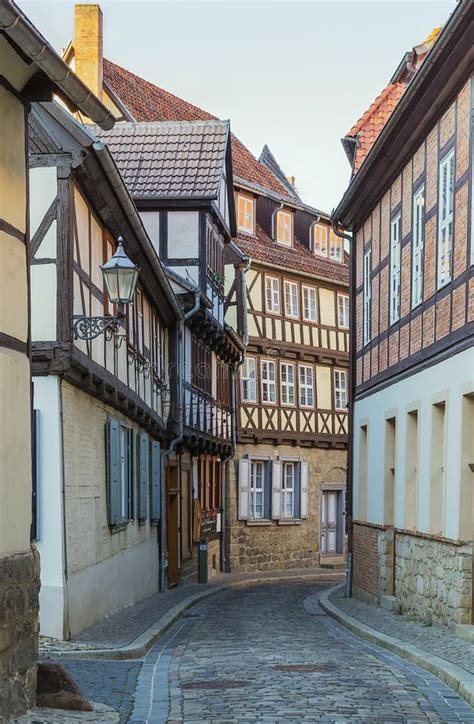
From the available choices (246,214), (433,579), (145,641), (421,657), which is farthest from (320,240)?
(421,657)

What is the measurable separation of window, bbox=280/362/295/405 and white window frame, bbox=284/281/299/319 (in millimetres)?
1542

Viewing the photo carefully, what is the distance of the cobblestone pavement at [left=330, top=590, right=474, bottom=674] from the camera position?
43.3 feet

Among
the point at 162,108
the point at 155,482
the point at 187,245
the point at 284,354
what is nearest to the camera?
the point at 155,482

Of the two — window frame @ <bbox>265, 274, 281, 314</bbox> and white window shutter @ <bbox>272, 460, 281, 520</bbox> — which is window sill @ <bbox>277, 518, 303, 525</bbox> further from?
window frame @ <bbox>265, 274, 281, 314</bbox>

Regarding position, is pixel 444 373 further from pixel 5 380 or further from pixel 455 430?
pixel 5 380

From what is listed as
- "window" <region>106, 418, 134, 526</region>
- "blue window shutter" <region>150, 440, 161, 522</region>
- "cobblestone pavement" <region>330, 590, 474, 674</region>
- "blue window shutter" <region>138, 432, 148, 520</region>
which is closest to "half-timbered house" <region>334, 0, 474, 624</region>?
"cobblestone pavement" <region>330, 590, 474, 674</region>

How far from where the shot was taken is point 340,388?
4250 centimetres

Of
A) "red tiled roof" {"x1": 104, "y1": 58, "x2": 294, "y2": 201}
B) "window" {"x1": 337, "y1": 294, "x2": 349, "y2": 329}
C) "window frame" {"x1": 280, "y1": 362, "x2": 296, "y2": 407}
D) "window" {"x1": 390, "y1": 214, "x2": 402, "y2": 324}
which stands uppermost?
"red tiled roof" {"x1": 104, "y1": 58, "x2": 294, "y2": 201}

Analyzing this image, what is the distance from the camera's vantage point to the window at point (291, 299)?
40.2 m

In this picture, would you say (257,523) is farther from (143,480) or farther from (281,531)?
(143,480)

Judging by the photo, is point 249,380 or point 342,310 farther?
point 342,310

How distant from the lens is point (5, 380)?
29.3 ft

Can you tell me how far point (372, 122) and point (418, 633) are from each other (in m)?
14.3

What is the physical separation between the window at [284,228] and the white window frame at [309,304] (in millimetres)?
1904
